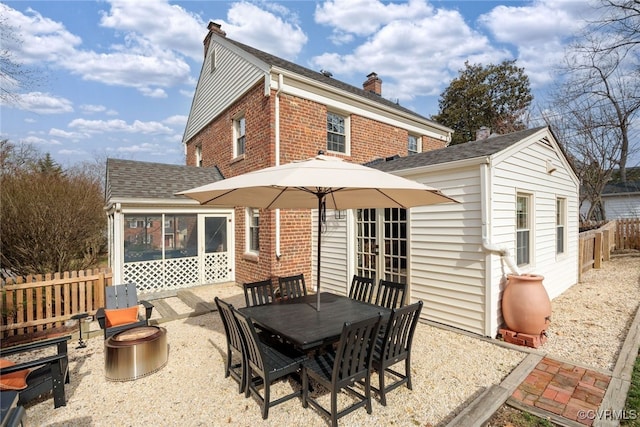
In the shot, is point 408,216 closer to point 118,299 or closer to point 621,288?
point 118,299

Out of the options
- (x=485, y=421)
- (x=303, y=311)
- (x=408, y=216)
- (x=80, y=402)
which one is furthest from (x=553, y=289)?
(x=80, y=402)

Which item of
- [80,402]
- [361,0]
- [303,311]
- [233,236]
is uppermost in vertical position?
[361,0]

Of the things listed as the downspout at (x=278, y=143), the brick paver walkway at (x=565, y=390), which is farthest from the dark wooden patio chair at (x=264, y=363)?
the downspout at (x=278, y=143)

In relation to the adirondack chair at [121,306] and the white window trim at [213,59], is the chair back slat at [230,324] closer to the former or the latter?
the adirondack chair at [121,306]

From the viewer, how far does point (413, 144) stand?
41.1ft

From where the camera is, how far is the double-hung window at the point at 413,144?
486 inches

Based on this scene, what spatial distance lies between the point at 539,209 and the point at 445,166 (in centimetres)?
305

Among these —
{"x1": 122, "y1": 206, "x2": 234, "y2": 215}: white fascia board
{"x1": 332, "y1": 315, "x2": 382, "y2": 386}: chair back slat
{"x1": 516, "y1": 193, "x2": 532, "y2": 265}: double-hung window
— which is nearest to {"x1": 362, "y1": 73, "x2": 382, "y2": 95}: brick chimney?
{"x1": 122, "y1": 206, "x2": 234, "y2": 215}: white fascia board

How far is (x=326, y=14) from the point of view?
8.54 m

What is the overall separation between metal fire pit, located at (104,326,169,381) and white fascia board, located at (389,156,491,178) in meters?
5.20

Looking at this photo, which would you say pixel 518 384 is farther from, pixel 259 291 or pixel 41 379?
pixel 41 379

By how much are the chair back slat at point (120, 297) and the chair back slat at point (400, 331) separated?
191 inches

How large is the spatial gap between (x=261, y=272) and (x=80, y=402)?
16.5ft

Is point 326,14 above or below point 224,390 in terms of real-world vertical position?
above
